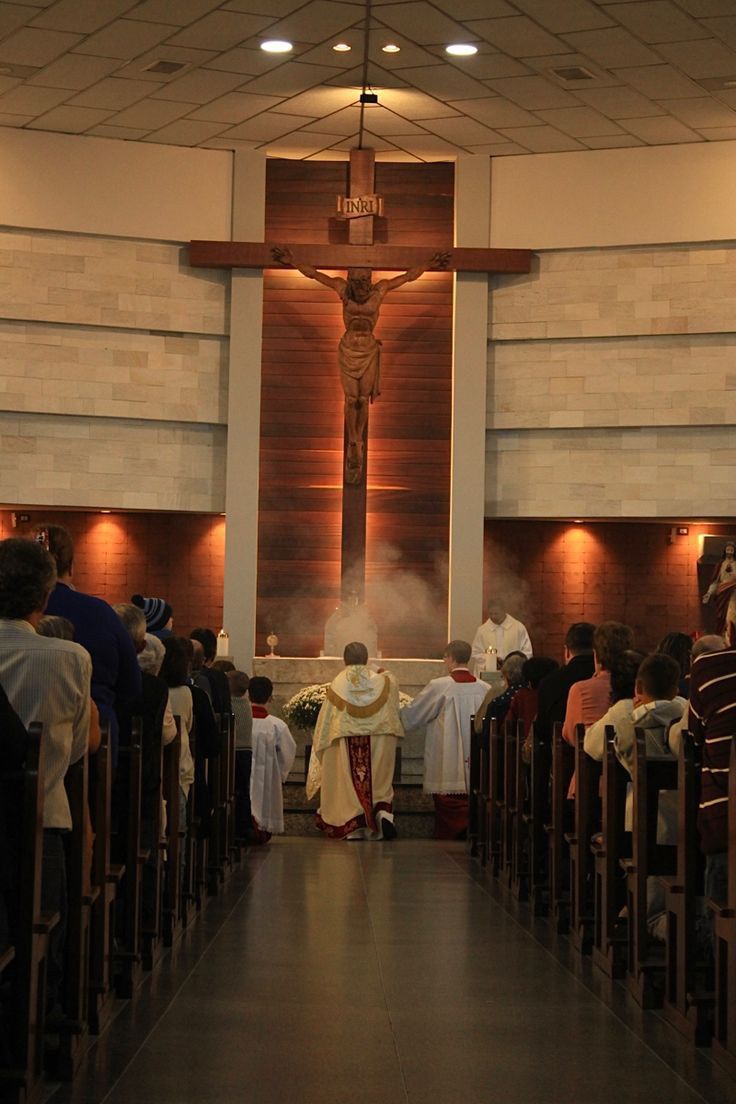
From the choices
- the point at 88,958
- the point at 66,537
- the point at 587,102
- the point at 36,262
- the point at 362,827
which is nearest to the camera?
the point at 88,958

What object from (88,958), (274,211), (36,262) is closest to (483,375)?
(274,211)

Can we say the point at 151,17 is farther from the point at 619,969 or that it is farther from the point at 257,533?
the point at 619,969

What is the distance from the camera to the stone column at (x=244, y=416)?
16406mm

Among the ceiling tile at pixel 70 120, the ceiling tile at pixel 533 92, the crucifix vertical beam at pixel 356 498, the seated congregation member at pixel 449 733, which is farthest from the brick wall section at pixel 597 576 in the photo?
the ceiling tile at pixel 70 120

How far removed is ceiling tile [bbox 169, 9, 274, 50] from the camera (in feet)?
44.2

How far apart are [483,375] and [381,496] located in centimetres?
169

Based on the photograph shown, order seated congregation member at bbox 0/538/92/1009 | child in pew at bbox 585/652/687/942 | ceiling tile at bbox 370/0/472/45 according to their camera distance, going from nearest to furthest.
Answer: seated congregation member at bbox 0/538/92/1009, child in pew at bbox 585/652/687/942, ceiling tile at bbox 370/0/472/45

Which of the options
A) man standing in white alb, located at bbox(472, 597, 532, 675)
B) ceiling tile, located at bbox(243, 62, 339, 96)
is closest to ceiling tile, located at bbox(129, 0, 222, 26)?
ceiling tile, located at bbox(243, 62, 339, 96)

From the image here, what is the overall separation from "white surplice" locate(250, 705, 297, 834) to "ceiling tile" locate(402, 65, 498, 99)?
661cm

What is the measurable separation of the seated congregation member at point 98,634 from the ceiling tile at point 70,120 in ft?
36.5

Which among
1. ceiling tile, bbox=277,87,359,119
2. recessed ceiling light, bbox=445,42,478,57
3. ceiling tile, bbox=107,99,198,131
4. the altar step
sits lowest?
the altar step

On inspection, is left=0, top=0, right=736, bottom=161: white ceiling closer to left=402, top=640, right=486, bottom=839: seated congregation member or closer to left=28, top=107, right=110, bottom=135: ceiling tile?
left=28, top=107, right=110, bottom=135: ceiling tile

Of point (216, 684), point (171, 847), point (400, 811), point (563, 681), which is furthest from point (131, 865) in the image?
point (400, 811)

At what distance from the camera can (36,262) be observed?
16.3 meters
